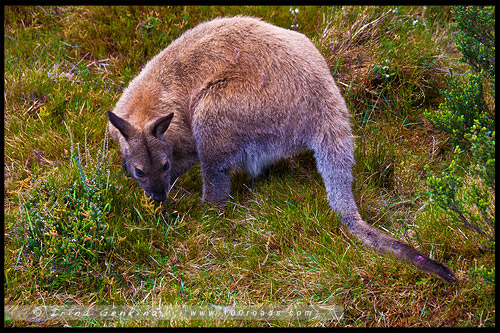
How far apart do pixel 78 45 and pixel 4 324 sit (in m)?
3.76

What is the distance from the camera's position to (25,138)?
5043mm

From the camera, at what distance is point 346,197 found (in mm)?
4312

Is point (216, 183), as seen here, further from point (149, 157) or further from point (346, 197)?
point (346, 197)

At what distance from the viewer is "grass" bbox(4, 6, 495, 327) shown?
3670 millimetres

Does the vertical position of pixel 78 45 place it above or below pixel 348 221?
above

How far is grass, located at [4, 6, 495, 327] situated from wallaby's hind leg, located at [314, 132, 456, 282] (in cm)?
10

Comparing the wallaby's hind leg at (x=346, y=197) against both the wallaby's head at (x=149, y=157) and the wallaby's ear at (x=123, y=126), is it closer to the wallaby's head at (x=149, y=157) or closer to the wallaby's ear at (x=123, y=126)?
the wallaby's head at (x=149, y=157)

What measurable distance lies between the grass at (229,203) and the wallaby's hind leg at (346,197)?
0.10 meters

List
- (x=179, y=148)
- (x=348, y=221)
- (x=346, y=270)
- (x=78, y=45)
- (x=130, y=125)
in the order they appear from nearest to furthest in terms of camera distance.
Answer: (x=346, y=270), (x=348, y=221), (x=130, y=125), (x=179, y=148), (x=78, y=45)

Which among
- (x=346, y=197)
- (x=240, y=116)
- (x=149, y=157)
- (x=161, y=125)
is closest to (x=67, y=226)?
(x=149, y=157)

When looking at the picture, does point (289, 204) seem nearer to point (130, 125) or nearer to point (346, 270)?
point (346, 270)

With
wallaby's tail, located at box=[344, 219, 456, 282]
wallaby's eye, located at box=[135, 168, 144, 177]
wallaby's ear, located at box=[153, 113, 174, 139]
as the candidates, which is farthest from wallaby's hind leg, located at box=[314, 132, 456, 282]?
wallaby's eye, located at box=[135, 168, 144, 177]

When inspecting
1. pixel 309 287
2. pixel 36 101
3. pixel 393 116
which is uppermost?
pixel 36 101

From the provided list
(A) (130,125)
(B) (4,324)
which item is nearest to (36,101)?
(A) (130,125)
